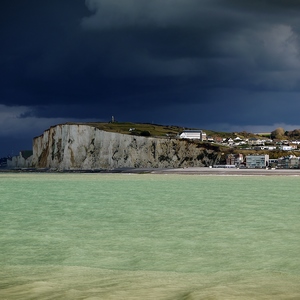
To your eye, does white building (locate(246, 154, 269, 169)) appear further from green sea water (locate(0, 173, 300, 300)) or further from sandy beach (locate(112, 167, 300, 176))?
green sea water (locate(0, 173, 300, 300))

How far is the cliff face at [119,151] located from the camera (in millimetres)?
121625

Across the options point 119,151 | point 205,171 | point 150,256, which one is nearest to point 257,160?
point 205,171

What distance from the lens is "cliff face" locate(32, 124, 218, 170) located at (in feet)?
399

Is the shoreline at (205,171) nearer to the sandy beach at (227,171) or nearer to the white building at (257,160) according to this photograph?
the sandy beach at (227,171)

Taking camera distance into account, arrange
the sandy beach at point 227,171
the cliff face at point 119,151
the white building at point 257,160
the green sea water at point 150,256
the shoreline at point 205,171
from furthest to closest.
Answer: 1. the white building at point 257,160
2. the cliff face at point 119,151
3. the shoreline at point 205,171
4. the sandy beach at point 227,171
5. the green sea water at point 150,256

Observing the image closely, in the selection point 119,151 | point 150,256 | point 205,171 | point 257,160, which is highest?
point 119,151

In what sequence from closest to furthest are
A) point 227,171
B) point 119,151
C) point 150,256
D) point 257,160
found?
point 150,256, point 227,171, point 119,151, point 257,160

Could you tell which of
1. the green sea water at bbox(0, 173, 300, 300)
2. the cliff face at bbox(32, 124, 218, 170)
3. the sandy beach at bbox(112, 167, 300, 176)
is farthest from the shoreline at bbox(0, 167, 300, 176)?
the green sea water at bbox(0, 173, 300, 300)

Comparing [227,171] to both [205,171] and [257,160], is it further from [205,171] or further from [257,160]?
[257,160]

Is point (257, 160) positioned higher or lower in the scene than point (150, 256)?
higher

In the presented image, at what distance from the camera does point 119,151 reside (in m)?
123

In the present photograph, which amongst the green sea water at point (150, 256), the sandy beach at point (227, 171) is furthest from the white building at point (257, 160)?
the green sea water at point (150, 256)

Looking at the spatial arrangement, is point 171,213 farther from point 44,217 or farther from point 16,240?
point 16,240

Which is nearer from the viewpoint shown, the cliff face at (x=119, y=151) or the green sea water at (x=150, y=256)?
the green sea water at (x=150, y=256)
